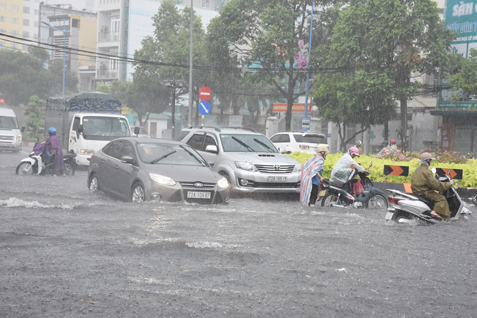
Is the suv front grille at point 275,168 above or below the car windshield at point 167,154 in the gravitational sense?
below

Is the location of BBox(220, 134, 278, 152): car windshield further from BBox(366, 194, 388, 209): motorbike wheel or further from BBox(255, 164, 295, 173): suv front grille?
BBox(366, 194, 388, 209): motorbike wheel

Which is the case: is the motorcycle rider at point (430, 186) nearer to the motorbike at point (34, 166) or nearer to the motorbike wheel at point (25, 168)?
the motorbike at point (34, 166)

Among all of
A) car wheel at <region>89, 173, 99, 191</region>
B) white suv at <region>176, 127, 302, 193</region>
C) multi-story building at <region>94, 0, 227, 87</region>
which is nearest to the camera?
car wheel at <region>89, 173, 99, 191</region>

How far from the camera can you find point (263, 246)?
7820 millimetres

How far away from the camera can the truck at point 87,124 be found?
21.2 m

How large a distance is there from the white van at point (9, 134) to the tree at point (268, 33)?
1316 centimetres

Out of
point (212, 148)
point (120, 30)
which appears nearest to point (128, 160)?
point (212, 148)

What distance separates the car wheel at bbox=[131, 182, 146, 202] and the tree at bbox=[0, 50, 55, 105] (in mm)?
64291

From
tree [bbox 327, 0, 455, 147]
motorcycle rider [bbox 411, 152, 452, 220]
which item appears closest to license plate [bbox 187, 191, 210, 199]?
motorcycle rider [bbox 411, 152, 452, 220]

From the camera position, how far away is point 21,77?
A: 7144 centimetres

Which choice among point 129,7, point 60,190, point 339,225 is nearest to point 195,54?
point 129,7

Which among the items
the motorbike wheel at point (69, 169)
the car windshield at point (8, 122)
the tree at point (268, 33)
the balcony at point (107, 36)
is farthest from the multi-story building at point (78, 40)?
Result: the motorbike wheel at point (69, 169)

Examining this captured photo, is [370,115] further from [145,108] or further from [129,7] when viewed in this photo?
[129,7]

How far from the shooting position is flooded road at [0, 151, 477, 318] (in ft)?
16.6
